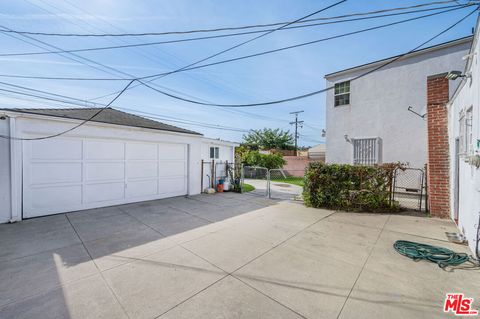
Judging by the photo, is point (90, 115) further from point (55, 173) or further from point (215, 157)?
point (215, 157)

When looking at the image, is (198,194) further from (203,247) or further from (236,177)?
(203,247)

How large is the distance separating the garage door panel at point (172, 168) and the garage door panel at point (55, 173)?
9.01ft

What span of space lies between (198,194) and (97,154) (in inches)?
172

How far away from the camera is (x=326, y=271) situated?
3.07 metres

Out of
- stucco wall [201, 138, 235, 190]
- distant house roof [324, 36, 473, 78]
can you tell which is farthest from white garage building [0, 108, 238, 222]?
distant house roof [324, 36, 473, 78]

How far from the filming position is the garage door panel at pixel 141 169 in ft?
25.0

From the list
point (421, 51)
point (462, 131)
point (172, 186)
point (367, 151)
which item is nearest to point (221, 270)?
point (462, 131)

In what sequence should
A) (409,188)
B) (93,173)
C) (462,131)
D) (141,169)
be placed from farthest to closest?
(409,188)
(141,169)
(93,173)
(462,131)

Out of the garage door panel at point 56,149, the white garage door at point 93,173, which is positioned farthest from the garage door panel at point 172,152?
the garage door panel at point 56,149

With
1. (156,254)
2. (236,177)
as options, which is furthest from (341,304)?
(236,177)

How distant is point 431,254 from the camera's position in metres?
3.57

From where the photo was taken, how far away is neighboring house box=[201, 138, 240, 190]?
10.5 metres

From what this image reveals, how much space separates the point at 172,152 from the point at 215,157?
9.94 feet

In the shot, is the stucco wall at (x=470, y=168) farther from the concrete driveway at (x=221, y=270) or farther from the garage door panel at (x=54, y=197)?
the garage door panel at (x=54, y=197)
